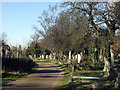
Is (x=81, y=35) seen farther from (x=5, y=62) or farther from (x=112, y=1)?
(x=5, y=62)

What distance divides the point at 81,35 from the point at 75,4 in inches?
120

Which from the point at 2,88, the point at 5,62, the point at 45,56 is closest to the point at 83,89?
the point at 2,88

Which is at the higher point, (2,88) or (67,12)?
(67,12)

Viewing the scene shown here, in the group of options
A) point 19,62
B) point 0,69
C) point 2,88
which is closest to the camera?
point 2,88

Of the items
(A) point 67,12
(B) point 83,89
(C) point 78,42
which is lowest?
(B) point 83,89

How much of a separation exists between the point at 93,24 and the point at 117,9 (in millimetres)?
2695

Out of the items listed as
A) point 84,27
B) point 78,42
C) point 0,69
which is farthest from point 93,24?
point 0,69

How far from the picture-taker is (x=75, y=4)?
1834 centimetres

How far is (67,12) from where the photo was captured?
18.8 m

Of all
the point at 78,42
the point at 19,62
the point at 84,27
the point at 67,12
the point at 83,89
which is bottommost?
the point at 83,89

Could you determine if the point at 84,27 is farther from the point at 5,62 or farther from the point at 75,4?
the point at 5,62

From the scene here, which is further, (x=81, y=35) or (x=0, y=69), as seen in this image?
(x=81, y=35)

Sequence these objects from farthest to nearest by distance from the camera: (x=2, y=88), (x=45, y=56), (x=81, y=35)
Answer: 1. (x=45, y=56)
2. (x=81, y=35)
3. (x=2, y=88)

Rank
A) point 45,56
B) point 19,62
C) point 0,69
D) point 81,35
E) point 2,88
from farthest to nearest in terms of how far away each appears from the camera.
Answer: point 45,56 < point 81,35 < point 19,62 < point 0,69 < point 2,88
